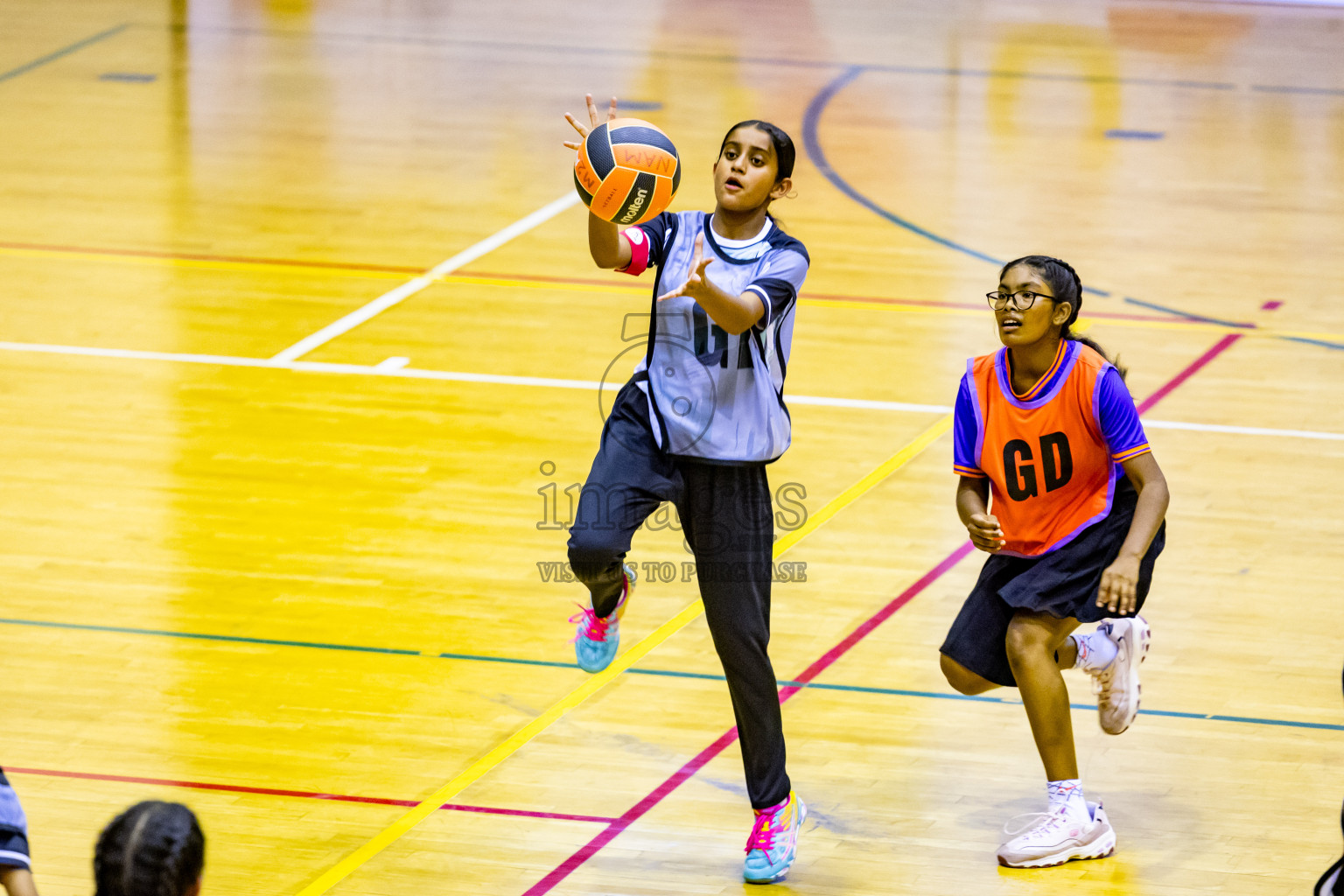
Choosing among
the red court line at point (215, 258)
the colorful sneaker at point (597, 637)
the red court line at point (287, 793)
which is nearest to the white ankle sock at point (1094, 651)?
the colorful sneaker at point (597, 637)

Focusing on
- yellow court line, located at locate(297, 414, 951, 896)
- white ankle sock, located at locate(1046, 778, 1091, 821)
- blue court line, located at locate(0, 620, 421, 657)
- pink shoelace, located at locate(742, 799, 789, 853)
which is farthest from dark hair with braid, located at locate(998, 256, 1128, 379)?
blue court line, located at locate(0, 620, 421, 657)

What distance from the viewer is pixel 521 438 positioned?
336 inches

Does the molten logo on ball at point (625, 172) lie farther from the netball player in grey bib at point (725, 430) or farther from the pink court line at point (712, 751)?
the pink court line at point (712, 751)

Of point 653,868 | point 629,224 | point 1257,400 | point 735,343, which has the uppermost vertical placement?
point 629,224

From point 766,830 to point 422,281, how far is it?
21.1 ft

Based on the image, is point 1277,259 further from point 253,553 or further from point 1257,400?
point 253,553

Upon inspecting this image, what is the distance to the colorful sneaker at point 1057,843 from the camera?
5.06m

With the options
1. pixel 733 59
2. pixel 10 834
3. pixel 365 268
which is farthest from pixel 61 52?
pixel 10 834

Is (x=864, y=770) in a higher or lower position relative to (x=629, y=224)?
lower

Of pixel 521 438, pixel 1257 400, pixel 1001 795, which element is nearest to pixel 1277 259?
pixel 1257 400

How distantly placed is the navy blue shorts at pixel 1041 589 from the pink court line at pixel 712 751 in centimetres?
92

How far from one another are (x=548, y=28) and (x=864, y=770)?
1448cm

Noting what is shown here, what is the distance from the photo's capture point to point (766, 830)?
4992 mm

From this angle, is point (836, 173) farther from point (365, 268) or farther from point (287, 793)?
point (287, 793)
